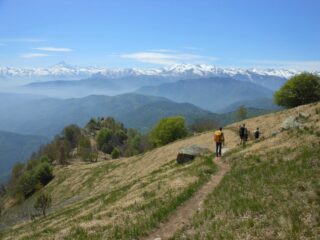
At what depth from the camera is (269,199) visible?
20.1 metres

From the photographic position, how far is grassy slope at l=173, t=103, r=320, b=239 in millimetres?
16234

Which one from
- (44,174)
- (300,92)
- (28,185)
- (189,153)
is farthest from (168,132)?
(189,153)

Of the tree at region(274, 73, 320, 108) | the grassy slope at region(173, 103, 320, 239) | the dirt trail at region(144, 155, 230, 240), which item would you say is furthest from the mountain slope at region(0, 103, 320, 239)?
the tree at region(274, 73, 320, 108)

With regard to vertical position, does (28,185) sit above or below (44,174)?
below

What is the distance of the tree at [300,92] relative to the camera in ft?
303

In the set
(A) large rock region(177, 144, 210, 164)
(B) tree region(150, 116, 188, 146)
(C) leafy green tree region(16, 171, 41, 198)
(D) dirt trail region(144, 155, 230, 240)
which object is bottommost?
(C) leafy green tree region(16, 171, 41, 198)

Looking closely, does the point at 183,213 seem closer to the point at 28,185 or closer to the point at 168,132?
the point at 168,132

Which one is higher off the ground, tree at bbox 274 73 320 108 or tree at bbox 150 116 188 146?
tree at bbox 274 73 320 108

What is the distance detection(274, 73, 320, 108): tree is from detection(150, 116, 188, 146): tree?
4108 centimetres

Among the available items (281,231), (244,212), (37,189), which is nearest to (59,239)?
(244,212)

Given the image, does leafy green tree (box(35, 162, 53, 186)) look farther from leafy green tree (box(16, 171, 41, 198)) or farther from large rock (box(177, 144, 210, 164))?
large rock (box(177, 144, 210, 164))

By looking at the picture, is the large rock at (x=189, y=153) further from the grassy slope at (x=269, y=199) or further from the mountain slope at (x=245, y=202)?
the grassy slope at (x=269, y=199)

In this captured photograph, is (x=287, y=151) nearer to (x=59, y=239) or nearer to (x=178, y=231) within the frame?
(x=178, y=231)

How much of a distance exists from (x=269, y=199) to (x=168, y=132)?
108182 mm
